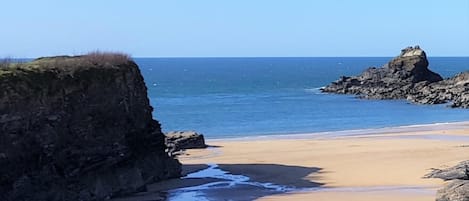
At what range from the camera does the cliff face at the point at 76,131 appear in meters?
23.4

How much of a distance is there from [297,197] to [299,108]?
185 feet

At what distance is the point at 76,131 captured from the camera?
2561cm

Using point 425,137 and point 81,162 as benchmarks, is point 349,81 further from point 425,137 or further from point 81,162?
point 81,162

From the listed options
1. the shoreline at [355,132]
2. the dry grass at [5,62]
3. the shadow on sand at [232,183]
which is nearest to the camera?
the dry grass at [5,62]

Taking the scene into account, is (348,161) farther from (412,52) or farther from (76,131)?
(412,52)

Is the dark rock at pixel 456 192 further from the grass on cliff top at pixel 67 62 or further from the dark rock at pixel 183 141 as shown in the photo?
the dark rock at pixel 183 141

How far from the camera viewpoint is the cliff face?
23.4 meters

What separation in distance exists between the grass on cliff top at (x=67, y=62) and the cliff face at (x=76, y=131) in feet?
0.12

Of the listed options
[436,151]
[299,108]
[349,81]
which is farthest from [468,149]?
[349,81]

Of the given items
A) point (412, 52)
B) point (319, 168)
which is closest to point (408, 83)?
point (412, 52)

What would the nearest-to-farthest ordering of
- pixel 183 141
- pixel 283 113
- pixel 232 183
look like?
pixel 232 183 → pixel 183 141 → pixel 283 113

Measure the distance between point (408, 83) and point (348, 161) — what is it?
204 feet

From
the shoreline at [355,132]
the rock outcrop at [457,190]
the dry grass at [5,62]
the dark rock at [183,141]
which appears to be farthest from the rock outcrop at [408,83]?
the dry grass at [5,62]

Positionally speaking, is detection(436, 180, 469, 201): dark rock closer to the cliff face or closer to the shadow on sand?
the shadow on sand
